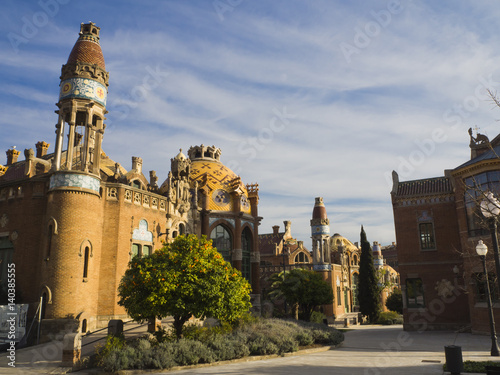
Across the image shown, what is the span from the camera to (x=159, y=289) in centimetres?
1523

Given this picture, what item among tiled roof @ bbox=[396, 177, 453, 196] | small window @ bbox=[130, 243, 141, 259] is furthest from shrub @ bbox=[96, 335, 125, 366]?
tiled roof @ bbox=[396, 177, 453, 196]

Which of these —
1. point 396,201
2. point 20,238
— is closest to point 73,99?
point 20,238

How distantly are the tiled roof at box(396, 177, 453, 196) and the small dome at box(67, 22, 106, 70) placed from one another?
82.9 feet

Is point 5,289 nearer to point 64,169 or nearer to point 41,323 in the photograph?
point 41,323

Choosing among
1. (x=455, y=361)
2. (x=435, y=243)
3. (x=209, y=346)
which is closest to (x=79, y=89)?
(x=209, y=346)

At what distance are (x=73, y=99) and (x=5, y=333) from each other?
43.2ft

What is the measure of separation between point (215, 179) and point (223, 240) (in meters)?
6.26

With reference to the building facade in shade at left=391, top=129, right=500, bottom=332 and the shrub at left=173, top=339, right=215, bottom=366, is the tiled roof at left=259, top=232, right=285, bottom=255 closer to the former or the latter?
the building facade in shade at left=391, top=129, right=500, bottom=332

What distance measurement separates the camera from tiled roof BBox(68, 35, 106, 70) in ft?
80.0

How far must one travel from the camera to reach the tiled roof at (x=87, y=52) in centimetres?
2439

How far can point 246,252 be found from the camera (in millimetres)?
41062

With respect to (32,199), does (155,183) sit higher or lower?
higher

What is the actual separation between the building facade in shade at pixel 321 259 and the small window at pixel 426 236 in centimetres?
1648

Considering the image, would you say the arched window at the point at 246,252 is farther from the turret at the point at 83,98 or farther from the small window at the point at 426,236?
the turret at the point at 83,98
